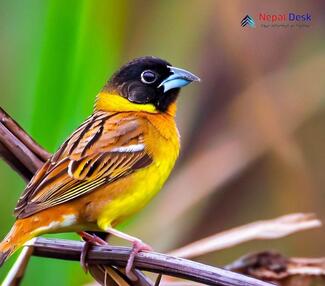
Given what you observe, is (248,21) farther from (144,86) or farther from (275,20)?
(144,86)

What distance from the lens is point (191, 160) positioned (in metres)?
1.69

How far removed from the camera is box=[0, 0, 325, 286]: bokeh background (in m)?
1.46

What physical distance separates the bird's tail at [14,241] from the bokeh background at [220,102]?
8.6 inches

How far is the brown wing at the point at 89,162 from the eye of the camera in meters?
1.22

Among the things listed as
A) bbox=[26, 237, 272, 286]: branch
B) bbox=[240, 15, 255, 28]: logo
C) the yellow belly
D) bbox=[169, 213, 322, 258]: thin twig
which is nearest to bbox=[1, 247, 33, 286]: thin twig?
bbox=[26, 237, 272, 286]: branch

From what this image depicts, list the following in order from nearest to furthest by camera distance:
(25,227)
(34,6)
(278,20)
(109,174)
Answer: (25,227) → (109,174) → (34,6) → (278,20)

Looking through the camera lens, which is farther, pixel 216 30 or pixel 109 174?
pixel 216 30

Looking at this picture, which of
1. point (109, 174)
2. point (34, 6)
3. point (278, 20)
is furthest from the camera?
point (278, 20)

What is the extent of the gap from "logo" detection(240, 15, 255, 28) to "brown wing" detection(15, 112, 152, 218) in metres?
0.36

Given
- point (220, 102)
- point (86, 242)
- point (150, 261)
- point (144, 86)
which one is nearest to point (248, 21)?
point (220, 102)

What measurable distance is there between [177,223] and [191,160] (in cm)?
13

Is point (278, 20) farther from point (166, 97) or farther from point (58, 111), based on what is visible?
point (58, 111)

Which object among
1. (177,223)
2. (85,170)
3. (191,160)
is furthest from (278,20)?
(85,170)

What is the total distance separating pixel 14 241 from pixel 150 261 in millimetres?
208
